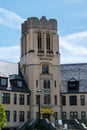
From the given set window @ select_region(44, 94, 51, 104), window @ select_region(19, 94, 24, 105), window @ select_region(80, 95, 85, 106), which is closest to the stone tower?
window @ select_region(44, 94, 51, 104)

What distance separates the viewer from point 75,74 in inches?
3054

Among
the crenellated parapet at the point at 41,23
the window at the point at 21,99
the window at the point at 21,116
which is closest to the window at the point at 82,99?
the window at the point at 21,99

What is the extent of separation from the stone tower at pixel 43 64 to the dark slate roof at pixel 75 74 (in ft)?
9.61

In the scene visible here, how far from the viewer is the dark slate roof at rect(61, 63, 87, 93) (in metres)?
75.2

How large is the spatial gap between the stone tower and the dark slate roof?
9.61 ft

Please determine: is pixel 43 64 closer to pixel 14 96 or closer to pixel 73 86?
pixel 73 86

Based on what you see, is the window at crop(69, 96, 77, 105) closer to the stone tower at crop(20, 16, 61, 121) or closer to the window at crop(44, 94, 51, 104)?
the stone tower at crop(20, 16, 61, 121)

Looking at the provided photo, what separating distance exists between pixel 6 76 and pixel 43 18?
47.8 ft

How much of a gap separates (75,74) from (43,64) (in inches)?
327

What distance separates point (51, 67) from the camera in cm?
7362

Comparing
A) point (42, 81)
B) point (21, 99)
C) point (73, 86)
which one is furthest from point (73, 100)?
point (21, 99)

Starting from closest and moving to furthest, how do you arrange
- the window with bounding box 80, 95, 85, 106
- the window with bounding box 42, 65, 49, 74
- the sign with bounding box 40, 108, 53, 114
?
the sign with bounding box 40, 108, 53, 114 → the window with bounding box 42, 65, 49, 74 → the window with bounding box 80, 95, 85, 106

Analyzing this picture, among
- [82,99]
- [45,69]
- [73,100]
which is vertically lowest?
[73,100]

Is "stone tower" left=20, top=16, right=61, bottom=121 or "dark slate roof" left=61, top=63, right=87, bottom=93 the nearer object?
"stone tower" left=20, top=16, right=61, bottom=121
